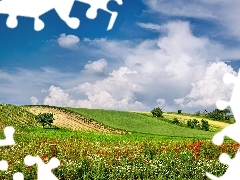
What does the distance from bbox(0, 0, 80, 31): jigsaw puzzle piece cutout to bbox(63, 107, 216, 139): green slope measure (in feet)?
152

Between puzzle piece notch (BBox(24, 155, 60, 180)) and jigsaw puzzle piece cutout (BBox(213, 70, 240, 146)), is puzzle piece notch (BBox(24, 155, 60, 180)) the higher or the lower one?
the lower one

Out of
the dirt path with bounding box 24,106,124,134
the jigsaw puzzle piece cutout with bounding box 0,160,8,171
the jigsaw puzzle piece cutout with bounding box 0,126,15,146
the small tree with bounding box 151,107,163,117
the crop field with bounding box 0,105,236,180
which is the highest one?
the small tree with bounding box 151,107,163,117

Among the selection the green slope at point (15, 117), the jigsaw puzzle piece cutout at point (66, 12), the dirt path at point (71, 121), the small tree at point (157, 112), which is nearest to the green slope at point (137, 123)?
the dirt path at point (71, 121)

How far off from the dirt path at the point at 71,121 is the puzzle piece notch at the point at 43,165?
48312mm

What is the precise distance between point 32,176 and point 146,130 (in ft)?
150

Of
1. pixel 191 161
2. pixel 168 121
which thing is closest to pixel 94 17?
pixel 191 161

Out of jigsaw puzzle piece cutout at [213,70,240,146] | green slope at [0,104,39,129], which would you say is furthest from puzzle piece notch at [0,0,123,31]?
green slope at [0,104,39,129]

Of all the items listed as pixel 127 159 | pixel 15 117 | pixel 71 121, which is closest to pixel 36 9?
pixel 127 159

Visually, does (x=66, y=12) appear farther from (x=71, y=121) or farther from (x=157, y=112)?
(x=157, y=112)

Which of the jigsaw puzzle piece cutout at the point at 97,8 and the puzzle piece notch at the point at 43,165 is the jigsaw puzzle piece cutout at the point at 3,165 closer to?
the puzzle piece notch at the point at 43,165

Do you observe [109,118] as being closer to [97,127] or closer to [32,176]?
[97,127]

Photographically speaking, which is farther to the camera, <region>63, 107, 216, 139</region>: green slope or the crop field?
<region>63, 107, 216, 139</region>: green slope

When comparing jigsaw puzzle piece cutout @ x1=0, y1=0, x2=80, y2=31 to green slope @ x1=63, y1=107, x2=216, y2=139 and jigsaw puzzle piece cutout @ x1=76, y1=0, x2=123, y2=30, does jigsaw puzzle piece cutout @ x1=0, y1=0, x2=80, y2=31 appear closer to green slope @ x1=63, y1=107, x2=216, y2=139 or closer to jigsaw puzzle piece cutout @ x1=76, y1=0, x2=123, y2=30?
jigsaw puzzle piece cutout @ x1=76, y1=0, x2=123, y2=30

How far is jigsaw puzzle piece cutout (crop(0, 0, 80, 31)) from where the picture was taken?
700 cm
